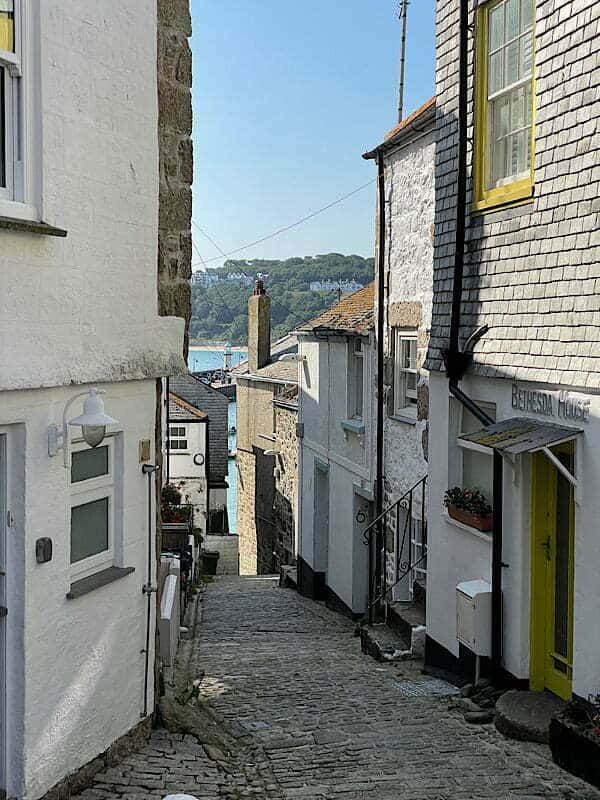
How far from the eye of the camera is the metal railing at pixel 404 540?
1330 centimetres

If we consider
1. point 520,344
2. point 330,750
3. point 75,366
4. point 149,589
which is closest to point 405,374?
point 520,344

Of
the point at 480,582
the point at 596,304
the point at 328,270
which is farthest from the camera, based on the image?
the point at 328,270

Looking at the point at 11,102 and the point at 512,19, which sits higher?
the point at 512,19

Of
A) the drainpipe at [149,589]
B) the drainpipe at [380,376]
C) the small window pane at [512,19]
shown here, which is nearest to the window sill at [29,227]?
the drainpipe at [149,589]

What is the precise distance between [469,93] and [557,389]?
3.26 meters

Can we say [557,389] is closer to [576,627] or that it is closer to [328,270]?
[576,627]

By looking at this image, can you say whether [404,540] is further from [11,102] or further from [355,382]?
[11,102]

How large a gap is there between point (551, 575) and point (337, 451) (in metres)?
9.82

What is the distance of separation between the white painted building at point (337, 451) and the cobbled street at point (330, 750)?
5.00 meters

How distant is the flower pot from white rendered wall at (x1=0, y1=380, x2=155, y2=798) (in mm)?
3295

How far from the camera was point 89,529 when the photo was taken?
6.79 meters

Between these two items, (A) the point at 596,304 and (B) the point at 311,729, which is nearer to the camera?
(A) the point at 596,304

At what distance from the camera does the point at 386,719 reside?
340 inches

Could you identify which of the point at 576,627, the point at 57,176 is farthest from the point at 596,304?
the point at 57,176
